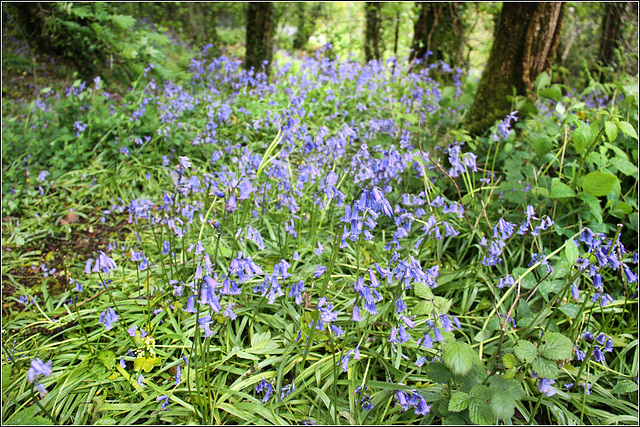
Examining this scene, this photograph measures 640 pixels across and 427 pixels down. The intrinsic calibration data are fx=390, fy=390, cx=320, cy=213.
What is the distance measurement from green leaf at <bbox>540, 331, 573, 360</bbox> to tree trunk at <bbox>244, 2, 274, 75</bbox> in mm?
5646

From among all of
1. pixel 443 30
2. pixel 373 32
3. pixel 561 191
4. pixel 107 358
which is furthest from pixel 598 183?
pixel 373 32

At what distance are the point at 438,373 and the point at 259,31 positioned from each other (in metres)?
5.87

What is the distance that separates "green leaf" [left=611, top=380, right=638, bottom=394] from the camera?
193 centimetres

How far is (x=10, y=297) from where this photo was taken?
8.66 ft

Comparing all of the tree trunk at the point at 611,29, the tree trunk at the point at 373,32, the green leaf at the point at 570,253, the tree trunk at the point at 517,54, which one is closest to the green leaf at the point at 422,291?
the green leaf at the point at 570,253

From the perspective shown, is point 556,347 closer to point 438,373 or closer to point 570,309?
point 438,373

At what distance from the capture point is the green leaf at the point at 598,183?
8.02 feet

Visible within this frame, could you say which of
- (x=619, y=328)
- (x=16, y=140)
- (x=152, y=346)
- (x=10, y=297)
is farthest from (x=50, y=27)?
(x=619, y=328)

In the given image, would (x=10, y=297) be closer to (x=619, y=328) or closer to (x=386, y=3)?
(x=619, y=328)

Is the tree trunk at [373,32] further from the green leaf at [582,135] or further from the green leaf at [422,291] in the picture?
the green leaf at [422,291]

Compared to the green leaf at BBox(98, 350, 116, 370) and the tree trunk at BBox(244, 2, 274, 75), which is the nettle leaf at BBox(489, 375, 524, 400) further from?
the tree trunk at BBox(244, 2, 274, 75)

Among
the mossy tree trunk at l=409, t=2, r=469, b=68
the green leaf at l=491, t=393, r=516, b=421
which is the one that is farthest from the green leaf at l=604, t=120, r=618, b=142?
the mossy tree trunk at l=409, t=2, r=469, b=68

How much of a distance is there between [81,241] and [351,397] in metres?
2.65

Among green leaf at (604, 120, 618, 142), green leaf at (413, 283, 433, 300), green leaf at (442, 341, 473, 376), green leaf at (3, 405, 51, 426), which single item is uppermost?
green leaf at (604, 120, 618, 142)
